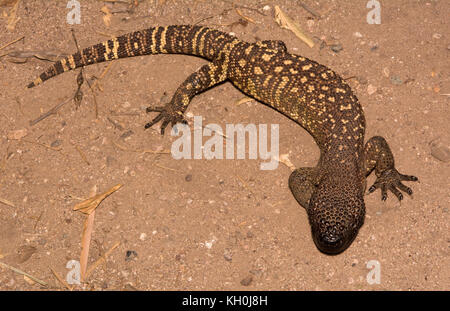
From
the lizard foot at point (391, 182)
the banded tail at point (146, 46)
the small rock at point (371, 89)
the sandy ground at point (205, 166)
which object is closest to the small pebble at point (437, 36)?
the sandy ground at point (205, 166)

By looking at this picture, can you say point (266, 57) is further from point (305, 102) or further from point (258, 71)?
point (305, 102)

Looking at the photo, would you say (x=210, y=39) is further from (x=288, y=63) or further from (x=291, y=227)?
(x=291, y=227)

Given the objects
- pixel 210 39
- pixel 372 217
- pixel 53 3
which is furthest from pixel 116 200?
pixel 53 3

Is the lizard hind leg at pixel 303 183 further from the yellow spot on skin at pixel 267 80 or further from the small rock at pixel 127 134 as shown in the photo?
the small rock at pixel 127 134

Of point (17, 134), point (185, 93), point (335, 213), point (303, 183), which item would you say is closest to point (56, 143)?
point (17, 134)

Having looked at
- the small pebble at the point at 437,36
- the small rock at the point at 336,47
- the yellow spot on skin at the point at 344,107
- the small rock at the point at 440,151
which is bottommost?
the small rock at the point at 440,151

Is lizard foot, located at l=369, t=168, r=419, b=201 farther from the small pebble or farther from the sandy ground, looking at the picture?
the small pebble

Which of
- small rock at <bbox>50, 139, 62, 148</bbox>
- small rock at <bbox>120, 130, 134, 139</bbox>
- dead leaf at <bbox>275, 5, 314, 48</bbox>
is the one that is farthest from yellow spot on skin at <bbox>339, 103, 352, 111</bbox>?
small rock at <bbox>50, 139, 62, 148</bbox>

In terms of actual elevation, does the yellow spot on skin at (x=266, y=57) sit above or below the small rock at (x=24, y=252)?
above
